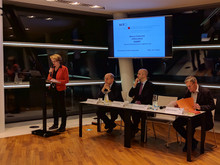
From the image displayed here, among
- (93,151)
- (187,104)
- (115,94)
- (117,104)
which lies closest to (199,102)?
(187,104)

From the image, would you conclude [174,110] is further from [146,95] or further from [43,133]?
[43,133]

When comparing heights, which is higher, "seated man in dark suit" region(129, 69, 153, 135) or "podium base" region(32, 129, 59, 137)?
"seated man in dark suit" region(129, 69, 153, 135)

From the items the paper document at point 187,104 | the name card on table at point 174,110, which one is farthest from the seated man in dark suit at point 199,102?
the name card on table at point 174,110

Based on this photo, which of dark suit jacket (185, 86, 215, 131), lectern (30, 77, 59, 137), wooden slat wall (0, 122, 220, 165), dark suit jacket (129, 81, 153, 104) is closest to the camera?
wooden slat wall (0, 122, 220, 165)

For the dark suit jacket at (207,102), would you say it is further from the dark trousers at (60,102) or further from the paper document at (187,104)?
the dark trousers at (60,102)

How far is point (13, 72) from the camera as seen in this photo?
21.0 feet

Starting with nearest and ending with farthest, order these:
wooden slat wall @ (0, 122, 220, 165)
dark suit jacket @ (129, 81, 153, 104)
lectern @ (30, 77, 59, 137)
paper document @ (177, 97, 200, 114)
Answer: wooden slat wall @ (0, 122, 220, 165) < paper document @ (177, 97, 200, 114) < dark suit jacket @ (129, 81, 153, 104) < lectern @ (30, 77, 59, 137)

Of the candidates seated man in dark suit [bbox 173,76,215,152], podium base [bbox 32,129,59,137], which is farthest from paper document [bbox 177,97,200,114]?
podium base [bbox 32,129,59,137]

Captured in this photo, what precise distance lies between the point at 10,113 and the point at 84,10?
314cm

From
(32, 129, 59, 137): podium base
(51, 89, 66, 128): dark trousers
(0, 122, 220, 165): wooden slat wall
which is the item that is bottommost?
(0, 122, 220, 165): wooden slat wall

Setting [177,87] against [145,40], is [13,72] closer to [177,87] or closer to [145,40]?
[145,40]

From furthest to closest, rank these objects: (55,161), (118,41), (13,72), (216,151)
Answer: (118,41), (13,72), (216,151), (55,161)

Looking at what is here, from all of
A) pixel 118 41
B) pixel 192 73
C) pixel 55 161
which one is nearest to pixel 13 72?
pixel 118 41

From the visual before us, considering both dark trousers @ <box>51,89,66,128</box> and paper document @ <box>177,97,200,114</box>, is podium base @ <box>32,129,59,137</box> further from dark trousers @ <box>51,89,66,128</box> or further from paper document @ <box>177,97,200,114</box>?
paper document @ <box>177,97,200,114</box>
